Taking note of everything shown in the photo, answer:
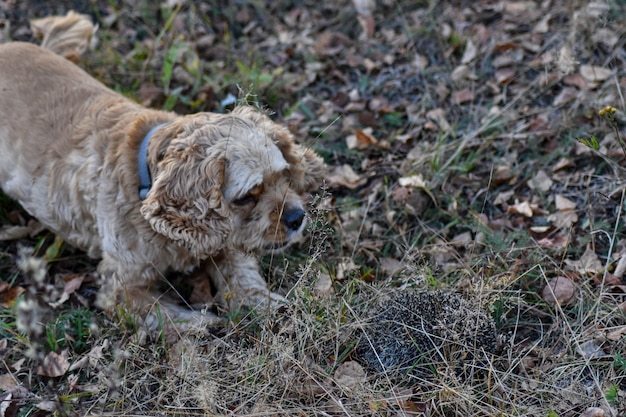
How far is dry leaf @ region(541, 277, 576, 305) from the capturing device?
3633mm

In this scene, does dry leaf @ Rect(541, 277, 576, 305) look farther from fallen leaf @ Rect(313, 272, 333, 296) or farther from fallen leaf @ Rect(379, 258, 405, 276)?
fallen leaf @ Rect(313, 272, 333, 296)

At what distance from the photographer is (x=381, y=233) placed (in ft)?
14.6

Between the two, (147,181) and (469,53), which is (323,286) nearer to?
(147,181)

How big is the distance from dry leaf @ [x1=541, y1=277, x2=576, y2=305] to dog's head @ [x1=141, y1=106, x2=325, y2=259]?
4.56 ft

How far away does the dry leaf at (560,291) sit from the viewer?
3.63 metres

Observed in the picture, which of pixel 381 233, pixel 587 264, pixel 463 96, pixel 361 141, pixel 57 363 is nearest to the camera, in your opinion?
pixel 57 363

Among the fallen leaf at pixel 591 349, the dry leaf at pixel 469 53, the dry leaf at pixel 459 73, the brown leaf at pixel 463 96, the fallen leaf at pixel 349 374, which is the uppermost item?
the dry leaf at pixel 469 53

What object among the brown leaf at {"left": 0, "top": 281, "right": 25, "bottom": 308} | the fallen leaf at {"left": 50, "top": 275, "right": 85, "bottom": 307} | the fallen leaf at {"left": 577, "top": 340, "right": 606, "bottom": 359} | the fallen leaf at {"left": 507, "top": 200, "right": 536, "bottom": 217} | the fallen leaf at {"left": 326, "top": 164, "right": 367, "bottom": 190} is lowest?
the fallen leaf at {"left": 50, "top": 275, "right": 85, "bottom": 307}

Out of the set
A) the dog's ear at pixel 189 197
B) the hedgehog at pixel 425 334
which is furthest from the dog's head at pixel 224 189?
the hedgehog at pixel 425 334

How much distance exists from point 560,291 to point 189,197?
80.8 inches

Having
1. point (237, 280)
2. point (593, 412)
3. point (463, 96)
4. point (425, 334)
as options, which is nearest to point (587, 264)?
point (593, 412)

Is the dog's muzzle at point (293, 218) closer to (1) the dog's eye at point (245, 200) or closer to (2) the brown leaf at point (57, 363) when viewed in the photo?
(1) the dog's eye at point (245, 200)

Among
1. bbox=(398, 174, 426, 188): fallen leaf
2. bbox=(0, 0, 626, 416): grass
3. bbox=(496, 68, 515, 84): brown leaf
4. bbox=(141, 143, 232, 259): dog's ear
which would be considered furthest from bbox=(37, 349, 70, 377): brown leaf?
bbox=(496, 68, 515, 84): brown leaf

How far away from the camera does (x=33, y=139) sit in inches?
170
